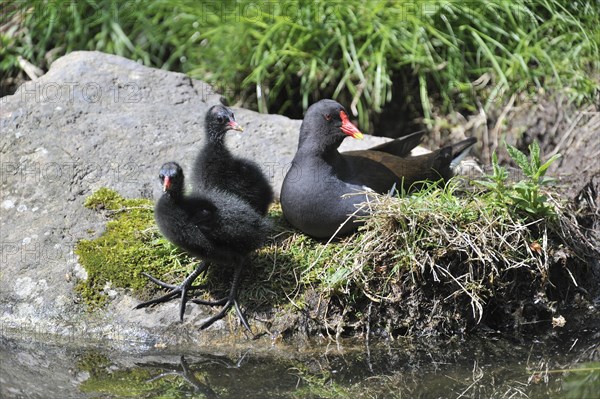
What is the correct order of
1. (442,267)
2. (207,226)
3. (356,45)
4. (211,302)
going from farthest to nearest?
(356,45) < (442,267) < (211,302) < (207,226)

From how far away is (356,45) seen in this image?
677cm

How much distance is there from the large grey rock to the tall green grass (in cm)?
86

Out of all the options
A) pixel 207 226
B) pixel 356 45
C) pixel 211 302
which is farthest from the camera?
pixel 356 45

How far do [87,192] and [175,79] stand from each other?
124cm

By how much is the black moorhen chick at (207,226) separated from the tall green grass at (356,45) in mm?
2382

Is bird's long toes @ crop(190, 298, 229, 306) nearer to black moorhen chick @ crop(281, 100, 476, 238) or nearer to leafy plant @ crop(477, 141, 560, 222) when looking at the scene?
black moorhen chick @ crop(281, 100, 476, 238)

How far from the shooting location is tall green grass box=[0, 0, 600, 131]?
6664 mm

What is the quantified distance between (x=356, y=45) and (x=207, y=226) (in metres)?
2.97

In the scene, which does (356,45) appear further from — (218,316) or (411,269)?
(218,316)

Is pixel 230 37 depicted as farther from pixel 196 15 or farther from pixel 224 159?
pixel 224 159

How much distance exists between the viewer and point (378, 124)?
7023 millimetres

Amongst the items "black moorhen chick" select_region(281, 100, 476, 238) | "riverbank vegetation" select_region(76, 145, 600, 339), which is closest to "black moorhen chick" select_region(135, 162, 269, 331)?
"riverbank vegetation" select_region(76, 145, 600, 339)

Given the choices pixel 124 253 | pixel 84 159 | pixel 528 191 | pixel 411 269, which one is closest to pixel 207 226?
pixel 124 253

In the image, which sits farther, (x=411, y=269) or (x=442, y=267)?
(x=442, y=267)
